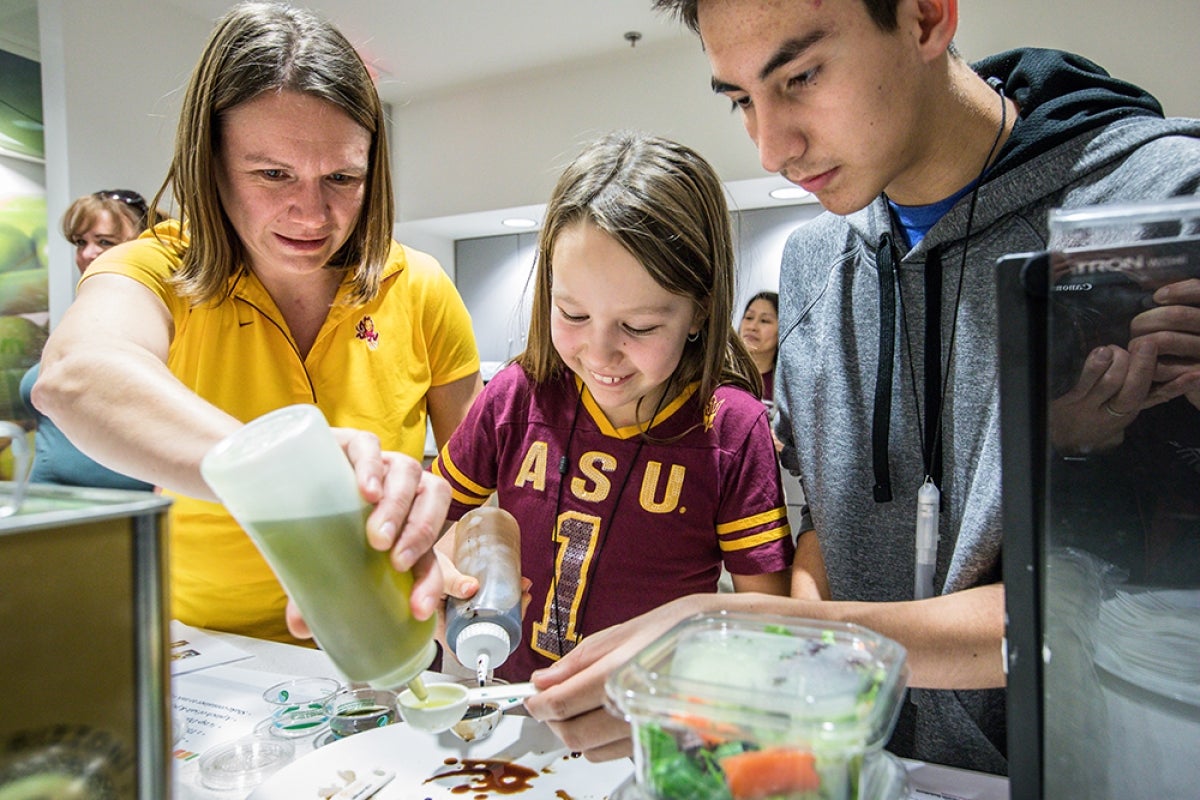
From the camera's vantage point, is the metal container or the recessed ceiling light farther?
the recessed ceiling light

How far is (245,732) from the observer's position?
1.04 meters

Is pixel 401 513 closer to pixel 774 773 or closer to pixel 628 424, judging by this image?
pixel 774 773

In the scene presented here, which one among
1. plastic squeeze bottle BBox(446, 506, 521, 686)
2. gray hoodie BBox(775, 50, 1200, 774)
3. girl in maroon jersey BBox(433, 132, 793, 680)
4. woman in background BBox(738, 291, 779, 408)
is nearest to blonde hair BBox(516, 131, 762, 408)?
girl in maroon jersey BBox(433, 132, 793, 680)

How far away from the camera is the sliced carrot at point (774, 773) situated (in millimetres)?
488

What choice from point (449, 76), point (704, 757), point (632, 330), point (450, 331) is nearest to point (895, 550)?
point (632, 330)

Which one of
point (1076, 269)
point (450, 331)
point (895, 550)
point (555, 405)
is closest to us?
point (1076, 269)

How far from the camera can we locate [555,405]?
4.88ft

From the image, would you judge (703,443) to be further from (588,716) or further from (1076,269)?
(1076,269)

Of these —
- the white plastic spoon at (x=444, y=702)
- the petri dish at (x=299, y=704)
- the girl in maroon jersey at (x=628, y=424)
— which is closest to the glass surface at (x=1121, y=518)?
the white plastic spoon at (x=444, y=702)

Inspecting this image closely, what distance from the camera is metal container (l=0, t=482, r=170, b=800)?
1.46ft

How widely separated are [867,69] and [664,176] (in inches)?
15.4

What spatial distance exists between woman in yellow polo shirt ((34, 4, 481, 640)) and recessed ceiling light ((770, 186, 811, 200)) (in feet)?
10.2

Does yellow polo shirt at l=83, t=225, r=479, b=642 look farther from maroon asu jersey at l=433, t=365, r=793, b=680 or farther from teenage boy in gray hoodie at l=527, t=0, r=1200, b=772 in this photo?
teenage boy in gray hoodie at l=527, t=0, r=1200, b=772

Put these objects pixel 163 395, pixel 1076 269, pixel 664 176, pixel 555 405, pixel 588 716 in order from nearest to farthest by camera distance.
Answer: pixel 1076 269 → pixel 588 716 → pixel 163 395 → pixel 664 176 → pixel 555 405
